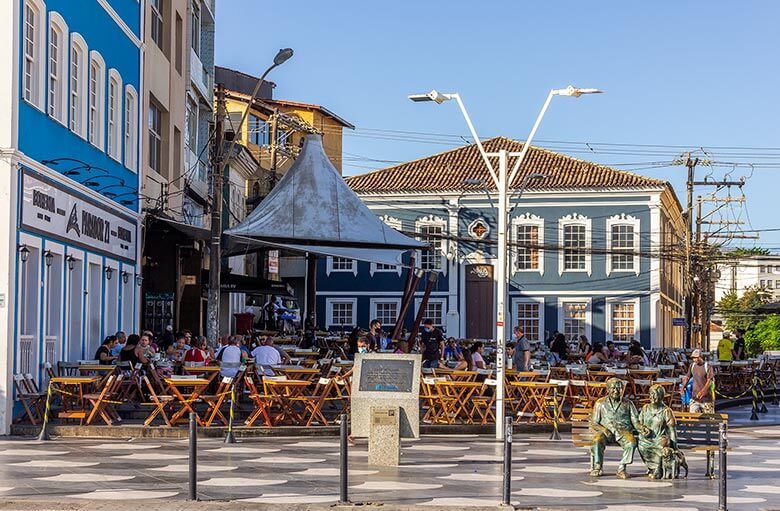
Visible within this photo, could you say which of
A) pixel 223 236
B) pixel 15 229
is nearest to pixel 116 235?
pixel 223 236

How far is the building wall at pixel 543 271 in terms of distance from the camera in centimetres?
5884

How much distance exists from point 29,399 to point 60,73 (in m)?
5.70

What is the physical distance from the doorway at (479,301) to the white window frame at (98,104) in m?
34.8

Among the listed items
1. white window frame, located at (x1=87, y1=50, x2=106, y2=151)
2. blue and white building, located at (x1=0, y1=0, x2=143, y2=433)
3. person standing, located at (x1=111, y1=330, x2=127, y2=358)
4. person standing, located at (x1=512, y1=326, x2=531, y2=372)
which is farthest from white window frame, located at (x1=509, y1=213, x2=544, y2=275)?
person standing, located at (x1=111, y1=330, x2=127, y2=358)

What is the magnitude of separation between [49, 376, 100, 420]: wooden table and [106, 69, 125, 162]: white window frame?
6.42m

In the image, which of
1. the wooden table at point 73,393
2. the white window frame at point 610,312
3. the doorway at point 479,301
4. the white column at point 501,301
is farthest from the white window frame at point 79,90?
the white window frame at point 610,312

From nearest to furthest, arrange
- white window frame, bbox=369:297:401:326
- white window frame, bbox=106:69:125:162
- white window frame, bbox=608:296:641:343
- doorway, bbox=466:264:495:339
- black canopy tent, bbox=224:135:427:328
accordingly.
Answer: black canopy tent, bbox=224:135:427:328
white window frame, bbox=106:69:125:162
white window frame, bbox=608:296:641:343
doorway, bbox=466:264:495:339
white window frame, bbox=369:297:401:326

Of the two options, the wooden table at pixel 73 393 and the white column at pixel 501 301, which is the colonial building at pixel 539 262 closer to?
the white column at pixel 501 301

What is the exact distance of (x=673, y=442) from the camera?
1543cm

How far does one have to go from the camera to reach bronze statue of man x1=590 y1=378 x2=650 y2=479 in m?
15.6

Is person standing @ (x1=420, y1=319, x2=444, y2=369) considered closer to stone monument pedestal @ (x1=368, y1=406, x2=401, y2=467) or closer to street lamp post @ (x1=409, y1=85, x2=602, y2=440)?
street lamp post @ (x1=409, y1=85, x2=602, y2=440)

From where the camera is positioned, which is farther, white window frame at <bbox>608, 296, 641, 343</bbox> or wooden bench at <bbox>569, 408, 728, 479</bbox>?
white window frame at <bbox>608, 296, 641, 343</bbox>

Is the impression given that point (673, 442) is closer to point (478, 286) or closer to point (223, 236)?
point (223, 236)

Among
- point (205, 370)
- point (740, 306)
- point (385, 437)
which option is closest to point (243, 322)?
point (205, 370)
